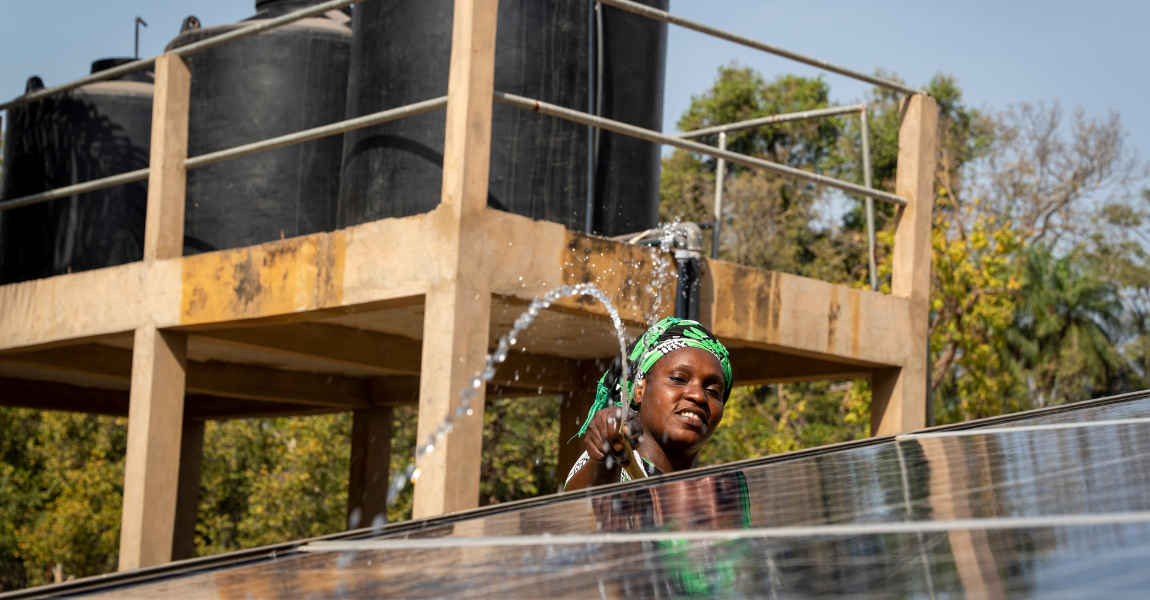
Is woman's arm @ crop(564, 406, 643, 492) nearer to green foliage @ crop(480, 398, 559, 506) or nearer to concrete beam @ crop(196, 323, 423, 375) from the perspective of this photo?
concrete beam @ crop(196, 323, 423, 375)

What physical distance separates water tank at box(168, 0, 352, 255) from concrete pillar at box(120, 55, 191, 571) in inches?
49.6

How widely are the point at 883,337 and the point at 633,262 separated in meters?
2.11

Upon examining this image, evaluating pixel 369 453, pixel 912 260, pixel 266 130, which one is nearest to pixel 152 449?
pixel 266 130

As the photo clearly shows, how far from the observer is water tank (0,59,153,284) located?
8664mm

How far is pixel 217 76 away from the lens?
8109mm

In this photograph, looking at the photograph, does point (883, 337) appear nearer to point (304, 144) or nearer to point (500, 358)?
point (500, 358)

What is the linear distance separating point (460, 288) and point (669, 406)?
6.84 ft

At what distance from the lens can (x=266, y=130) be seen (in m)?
7.91

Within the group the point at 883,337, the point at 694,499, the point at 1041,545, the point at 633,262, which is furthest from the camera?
the point at 883,337

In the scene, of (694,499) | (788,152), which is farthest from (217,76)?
(788,152)

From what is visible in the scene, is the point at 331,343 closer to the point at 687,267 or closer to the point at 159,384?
the point at 159,384

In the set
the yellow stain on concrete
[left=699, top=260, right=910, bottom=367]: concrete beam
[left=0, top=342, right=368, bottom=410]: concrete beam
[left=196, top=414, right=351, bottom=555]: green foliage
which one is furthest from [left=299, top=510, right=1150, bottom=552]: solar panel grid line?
[left=196, top=414, right=351, bottom=555]: green foliage

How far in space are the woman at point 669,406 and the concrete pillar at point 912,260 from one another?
4178 millimetres

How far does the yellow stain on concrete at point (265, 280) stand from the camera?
558 centimetres
